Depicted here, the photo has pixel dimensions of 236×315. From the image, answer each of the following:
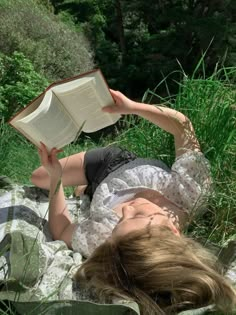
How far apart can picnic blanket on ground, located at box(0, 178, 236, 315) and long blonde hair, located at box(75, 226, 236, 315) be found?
2.2 inches

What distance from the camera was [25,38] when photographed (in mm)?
10891

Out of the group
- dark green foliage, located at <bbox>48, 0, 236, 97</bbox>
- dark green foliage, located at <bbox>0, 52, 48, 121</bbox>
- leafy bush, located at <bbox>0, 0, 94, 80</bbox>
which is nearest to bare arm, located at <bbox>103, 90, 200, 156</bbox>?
dark green foliage, located at <bbox>0, 52, 48, 121</bbox>

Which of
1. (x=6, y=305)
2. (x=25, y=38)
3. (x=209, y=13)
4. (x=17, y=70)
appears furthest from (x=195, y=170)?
(x=209, y=13)

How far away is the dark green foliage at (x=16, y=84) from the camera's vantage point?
27.4 feet

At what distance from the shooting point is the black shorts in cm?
314

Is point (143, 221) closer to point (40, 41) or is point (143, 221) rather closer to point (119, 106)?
point (119, 106)

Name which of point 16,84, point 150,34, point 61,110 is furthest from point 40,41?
point 61,110

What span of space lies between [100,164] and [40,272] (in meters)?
0.93

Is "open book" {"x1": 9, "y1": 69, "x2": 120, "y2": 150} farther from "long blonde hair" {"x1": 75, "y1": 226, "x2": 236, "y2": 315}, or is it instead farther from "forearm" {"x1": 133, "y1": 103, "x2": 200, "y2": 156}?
"long blonde hair" {"x1": 75, "y1": 226, "x2": 236, "y2": 315}

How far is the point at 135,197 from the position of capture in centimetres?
284

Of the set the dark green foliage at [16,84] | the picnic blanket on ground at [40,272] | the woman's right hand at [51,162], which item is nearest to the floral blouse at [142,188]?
the picnic blanket on ground at [40,272]

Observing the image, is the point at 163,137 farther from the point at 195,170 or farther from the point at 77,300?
the point at 77,300

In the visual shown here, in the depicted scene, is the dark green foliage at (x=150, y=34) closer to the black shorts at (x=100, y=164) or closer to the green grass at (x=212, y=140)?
the green grass at (x=212, y=140)

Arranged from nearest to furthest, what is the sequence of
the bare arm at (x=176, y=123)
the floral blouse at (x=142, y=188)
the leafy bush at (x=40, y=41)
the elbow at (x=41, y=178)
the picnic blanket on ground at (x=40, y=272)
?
the picnic blanket on ground at (x=40, y=272) → the floral blouse at (x=142, y=188) → the bare arm at (x=176, y=123) → the elbow at (x=41, y=178) → the leafy bush at (x=40, y=41)
